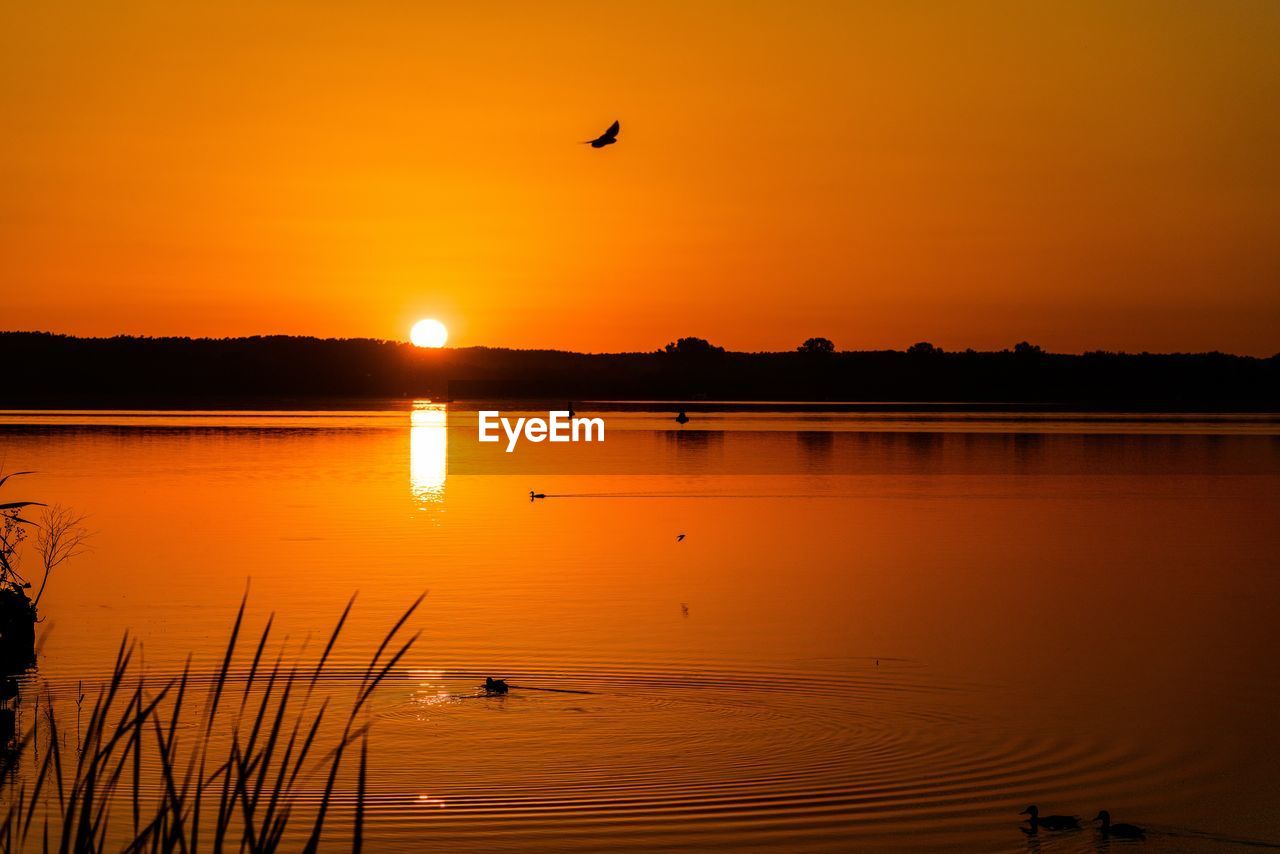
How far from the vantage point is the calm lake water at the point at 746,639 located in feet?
29.3

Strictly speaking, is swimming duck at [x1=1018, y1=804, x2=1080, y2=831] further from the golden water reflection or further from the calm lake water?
the golden water reflection

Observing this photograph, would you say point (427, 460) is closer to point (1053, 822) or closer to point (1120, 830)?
point (1053, 822)

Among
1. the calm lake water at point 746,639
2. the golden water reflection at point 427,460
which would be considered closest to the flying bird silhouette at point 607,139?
the calm lake water at point 746,639

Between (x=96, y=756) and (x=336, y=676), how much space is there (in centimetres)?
823

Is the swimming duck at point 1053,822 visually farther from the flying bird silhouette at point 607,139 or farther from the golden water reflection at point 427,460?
the golden water reflection at point 427,460

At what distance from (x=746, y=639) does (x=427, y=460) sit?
98.8 feet

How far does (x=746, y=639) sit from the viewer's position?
14.3 meters

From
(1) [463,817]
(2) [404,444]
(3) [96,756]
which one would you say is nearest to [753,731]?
(1) [463,817]

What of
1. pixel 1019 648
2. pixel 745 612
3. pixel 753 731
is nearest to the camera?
pixel 753 731

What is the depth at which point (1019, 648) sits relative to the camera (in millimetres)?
14273

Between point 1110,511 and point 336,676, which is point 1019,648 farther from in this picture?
point 1110,511

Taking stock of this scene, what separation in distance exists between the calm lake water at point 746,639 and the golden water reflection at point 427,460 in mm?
313

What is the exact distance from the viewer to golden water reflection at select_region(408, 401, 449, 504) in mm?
31766

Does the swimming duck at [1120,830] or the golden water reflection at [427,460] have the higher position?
the golden water reflection at [427,460]
